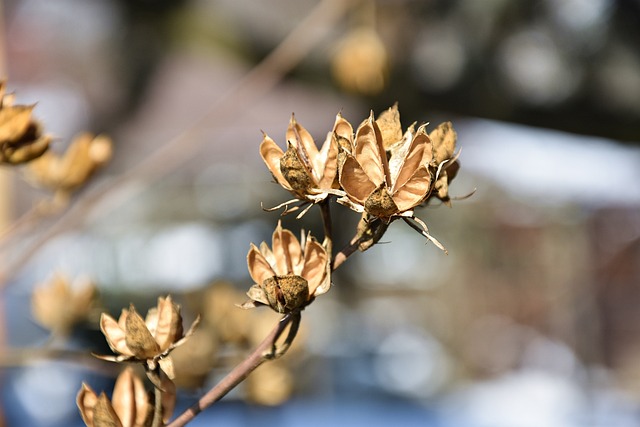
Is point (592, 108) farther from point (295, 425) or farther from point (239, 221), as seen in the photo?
point (239, 221)

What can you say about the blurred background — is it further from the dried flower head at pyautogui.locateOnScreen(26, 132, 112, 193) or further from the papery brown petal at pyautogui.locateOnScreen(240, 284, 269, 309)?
the papery brown petal at pyautogui.locateOnScreen(240, 284, 269, 309)

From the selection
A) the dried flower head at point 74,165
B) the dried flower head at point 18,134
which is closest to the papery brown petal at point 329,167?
the dried flower head at point 18,134

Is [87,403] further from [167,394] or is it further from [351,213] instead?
[351,213]

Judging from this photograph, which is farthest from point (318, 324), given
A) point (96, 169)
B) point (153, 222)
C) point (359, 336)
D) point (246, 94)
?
point (96, 169)

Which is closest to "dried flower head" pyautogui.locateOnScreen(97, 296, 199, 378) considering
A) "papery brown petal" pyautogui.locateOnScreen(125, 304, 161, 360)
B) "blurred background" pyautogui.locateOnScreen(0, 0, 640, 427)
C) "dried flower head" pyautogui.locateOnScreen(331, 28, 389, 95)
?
"papery brown petal" pyautogui.locateOnScreen(125, 304, 161, 360)

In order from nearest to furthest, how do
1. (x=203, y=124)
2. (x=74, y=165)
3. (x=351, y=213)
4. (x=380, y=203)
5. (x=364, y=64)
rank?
1. (x=380, y=203)
2. (x=74, y=165)
3. (x=203, y=124)
4. (x=364, y=64)
5. (x=351, y=213)

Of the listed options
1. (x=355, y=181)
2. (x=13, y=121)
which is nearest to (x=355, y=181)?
(x=355, y=181)

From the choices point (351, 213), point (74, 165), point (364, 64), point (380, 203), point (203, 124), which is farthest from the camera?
point (351, 213)
